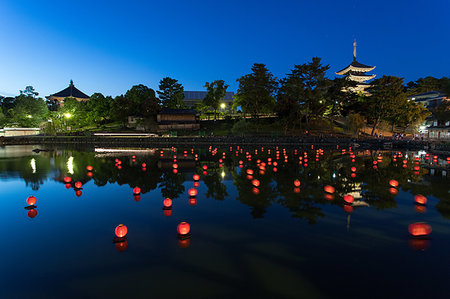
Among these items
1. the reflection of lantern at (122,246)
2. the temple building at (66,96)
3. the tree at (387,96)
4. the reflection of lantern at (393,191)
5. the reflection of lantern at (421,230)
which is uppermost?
the temple building at (66,96)

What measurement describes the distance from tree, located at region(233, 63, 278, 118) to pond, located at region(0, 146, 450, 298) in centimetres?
4115

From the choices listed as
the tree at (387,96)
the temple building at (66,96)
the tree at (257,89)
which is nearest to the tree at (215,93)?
the tree at (257,89)

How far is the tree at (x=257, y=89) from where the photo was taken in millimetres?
51156

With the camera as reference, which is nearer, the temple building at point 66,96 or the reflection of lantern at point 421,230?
the reflection of lantern at point 421,230

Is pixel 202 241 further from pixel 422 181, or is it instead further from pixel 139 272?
pixel 422 181

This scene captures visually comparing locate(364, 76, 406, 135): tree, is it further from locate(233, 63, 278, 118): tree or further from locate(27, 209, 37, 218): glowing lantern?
locate(27, 209, 37, 218): glowing lantern

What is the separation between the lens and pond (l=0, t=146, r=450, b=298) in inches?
192

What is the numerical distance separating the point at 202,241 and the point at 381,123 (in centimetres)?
5941

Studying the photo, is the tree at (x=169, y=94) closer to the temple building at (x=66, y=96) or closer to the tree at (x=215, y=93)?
the tree at (x=215, y=93)

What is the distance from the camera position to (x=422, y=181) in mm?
14266

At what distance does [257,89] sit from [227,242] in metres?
47.1

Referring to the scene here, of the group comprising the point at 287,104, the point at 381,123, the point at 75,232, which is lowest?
the point at 75,232

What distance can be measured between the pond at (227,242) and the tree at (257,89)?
135 feet

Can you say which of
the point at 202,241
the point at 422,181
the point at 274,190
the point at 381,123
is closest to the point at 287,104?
the point at 381,123
